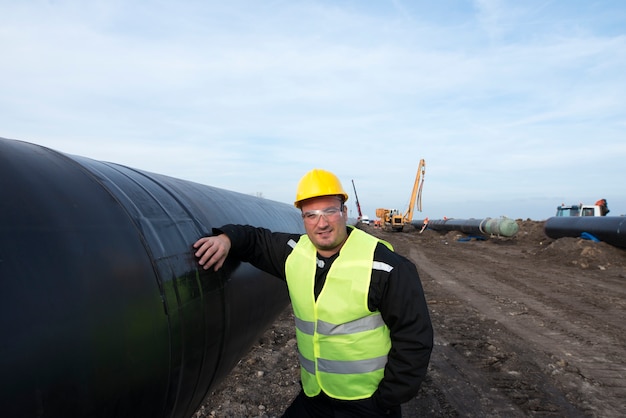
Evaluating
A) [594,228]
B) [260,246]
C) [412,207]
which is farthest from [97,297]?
[412,207]

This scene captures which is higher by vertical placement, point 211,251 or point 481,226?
point 211,251

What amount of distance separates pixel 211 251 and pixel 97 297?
0.97 meters

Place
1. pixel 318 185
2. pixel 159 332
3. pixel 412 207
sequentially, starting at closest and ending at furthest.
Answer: pixel 159 332 → pixel 318 185 → pixel 412 207

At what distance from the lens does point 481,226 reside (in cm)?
2755

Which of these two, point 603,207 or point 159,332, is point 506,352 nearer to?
point 159,332

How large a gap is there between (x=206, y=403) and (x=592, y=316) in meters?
7.59

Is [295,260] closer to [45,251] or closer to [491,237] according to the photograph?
[45,251]

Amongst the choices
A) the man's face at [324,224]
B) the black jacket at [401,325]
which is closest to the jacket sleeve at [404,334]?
the black jacket at [401,325]

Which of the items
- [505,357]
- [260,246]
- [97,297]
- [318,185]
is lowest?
[505,357]

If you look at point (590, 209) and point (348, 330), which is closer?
point (348, 330)

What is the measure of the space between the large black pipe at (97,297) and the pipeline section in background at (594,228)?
17953 millimetres

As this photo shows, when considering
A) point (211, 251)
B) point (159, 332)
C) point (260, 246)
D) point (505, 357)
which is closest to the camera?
point (159, 332)

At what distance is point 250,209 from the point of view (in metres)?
4.94

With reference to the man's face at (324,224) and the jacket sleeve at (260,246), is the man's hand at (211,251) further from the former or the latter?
the man's face at (324,224)
